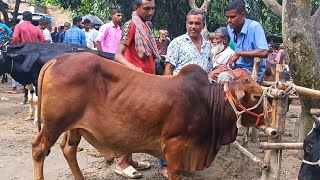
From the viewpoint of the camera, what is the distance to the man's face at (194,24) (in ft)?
16.0

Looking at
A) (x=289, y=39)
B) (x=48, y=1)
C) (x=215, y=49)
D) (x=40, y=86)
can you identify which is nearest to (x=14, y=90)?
(x=215, y=49)

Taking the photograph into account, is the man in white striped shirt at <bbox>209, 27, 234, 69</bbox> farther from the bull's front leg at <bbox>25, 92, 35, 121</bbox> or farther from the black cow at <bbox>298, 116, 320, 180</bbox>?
the bull's front leg at <bbox>25, 92, 35, 121</bbox>

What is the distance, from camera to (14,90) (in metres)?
12.0

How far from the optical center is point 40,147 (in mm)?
4496

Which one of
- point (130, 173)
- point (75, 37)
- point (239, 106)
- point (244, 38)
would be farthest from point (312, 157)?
point (75, 37)

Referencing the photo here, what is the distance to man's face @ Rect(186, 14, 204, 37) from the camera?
488 cm

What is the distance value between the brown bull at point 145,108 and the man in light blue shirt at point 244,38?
80 cm

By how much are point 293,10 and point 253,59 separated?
2.19ft

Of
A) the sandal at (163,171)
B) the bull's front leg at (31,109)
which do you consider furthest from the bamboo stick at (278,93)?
the bull's front leg at (31,109)

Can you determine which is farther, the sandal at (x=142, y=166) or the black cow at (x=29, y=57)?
the black cow at (x=29, y=57)

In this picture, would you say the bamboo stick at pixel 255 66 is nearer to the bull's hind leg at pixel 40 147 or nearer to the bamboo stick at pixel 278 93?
the bamboo stick at pixel 278 93

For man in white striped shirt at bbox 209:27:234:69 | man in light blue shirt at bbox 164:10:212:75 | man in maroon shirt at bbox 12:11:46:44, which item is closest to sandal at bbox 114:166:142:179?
man in light blue shirt at bbox 164:10:212:75

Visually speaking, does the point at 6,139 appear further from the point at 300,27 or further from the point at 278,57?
the point at 278,57

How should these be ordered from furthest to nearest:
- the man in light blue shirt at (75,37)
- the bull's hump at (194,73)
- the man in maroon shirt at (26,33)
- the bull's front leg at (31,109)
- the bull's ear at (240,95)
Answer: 1. the man in light blue shirt at (75,37)
2. the man in maroon shirt at (26,33)
3. the bull's front leg at (31,109)
4. the bull's hump at (194,73)
5. the bull's ear at (240,95)
